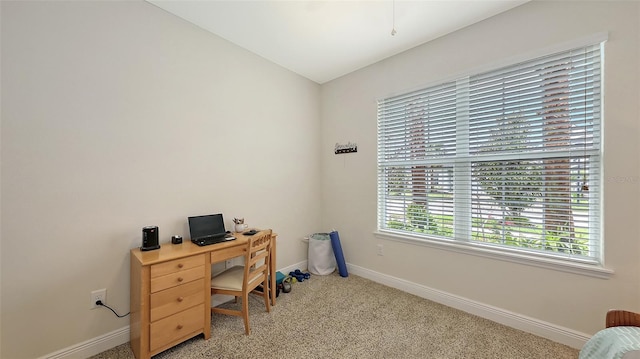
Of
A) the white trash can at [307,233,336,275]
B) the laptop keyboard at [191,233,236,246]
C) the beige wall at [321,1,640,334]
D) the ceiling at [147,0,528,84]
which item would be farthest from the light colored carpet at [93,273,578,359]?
the ceiling at [147,0,528,84]

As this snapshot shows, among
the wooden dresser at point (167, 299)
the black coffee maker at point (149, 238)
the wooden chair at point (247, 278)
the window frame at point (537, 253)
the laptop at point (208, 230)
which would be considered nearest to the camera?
the wooden dresser at point (167, 299)

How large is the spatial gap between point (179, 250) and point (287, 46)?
2299 millimetres

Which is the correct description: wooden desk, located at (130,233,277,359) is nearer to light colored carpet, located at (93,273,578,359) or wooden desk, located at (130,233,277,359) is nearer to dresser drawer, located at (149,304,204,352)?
dresser drawer, located at (149,304,204,352)

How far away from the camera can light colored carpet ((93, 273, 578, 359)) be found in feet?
5.60


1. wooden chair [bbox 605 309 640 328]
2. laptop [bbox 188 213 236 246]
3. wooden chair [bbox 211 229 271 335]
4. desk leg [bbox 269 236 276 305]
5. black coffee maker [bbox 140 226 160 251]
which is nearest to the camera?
wooden chair [bbox 605 309 640 328]

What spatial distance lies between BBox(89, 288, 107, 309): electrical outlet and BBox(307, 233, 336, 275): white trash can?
2.06 m

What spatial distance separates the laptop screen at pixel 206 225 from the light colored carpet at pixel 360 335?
0.78 meters

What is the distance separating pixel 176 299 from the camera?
1.70m

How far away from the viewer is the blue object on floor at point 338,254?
3037 millimetres

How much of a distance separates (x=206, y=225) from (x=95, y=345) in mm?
1083

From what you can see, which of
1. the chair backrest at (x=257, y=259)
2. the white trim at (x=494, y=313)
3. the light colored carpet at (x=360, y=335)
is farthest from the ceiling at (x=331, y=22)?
the light colored carpet at (x=360, y=335)

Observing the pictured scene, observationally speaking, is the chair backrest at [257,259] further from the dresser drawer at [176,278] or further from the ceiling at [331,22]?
the ceiling at [331,22]

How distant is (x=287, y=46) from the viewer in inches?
102

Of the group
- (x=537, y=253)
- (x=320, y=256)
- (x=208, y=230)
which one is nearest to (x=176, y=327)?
(x=208, y=230)
